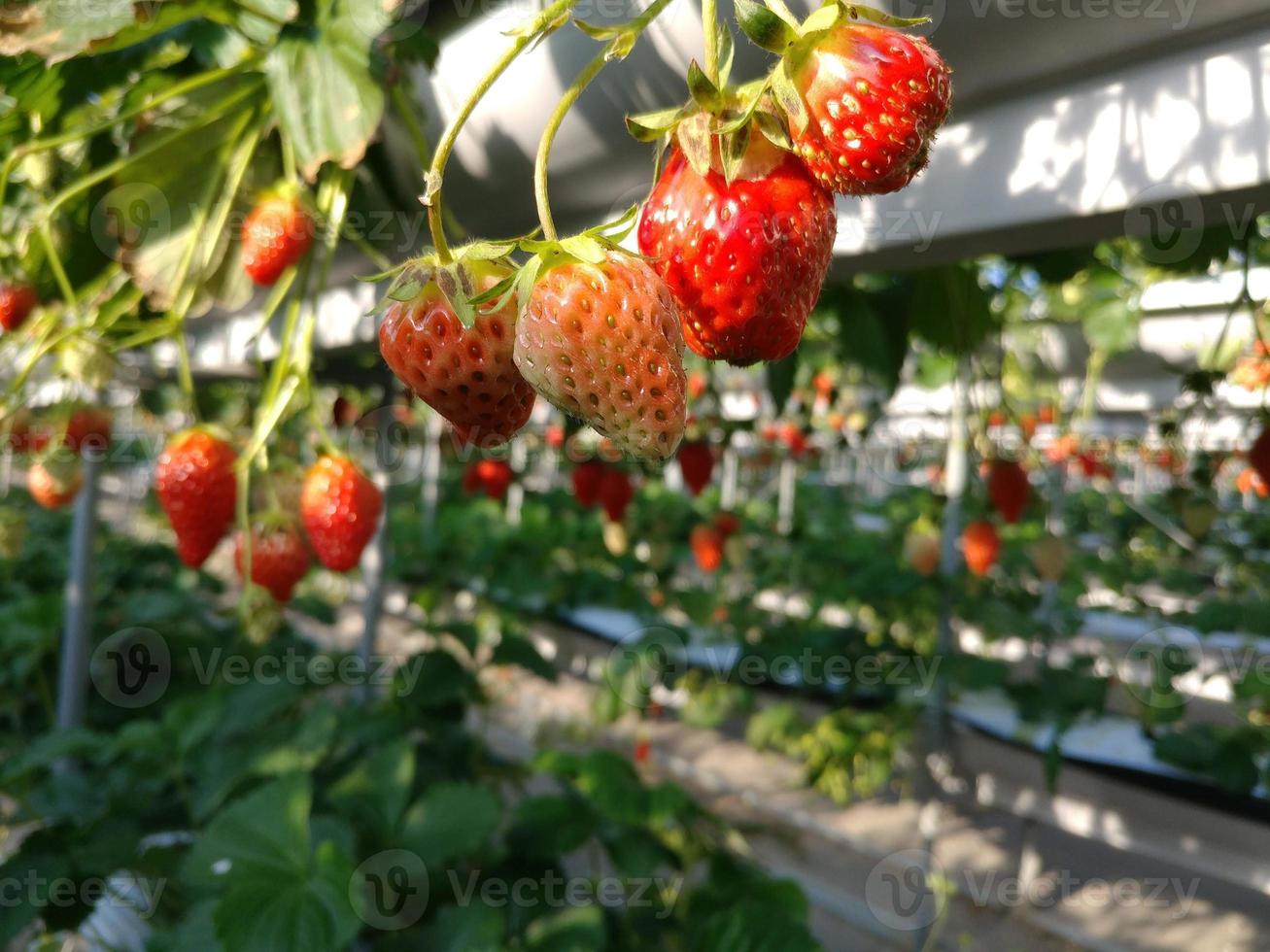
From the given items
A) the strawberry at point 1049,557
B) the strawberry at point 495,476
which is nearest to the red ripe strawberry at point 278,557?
the strawberry at point 495,476

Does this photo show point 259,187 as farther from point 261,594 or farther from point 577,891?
point 577,891

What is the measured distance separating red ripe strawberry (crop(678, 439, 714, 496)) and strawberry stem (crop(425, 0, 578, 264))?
1436 mm

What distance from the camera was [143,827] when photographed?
1.35 m

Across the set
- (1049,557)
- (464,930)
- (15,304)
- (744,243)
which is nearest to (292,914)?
(464,930)

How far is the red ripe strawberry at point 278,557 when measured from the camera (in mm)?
708

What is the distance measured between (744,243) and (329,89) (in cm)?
37

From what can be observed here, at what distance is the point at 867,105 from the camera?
0.74ft

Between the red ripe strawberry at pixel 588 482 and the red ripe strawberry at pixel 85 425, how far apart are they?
90 cm

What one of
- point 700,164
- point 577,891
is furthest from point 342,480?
point 577,891

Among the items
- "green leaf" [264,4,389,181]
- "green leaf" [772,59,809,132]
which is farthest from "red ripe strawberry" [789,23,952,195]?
"green leaf" [264,4,389,181]

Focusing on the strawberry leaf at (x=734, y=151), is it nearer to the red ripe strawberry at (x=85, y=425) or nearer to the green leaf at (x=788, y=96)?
the green leaf at (x=788, y=96)

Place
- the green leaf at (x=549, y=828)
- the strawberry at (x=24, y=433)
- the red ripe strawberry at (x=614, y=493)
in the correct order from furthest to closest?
the red ripe strawberry at (x=614, y=493), the green leaf at (x=549, y=828), the strawberry at (x=24, y=433)

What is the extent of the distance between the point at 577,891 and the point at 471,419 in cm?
150

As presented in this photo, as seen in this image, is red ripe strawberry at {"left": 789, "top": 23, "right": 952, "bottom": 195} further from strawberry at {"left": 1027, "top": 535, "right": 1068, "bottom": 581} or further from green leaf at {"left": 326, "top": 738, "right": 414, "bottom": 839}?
strawberry at {"left": 1027, "top": 535, "right": 1068, "bottom": 581}
